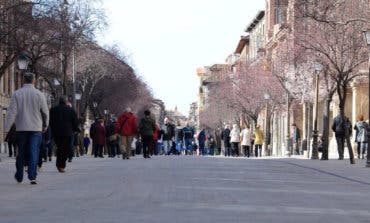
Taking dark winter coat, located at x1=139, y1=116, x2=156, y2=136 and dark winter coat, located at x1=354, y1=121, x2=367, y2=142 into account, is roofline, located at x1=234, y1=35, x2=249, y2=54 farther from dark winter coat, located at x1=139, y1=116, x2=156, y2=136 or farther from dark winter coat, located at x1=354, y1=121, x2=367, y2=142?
dark winter coat, located at x1=139, y1=116, x2=156, y2=136

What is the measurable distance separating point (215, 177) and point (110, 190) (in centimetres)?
423

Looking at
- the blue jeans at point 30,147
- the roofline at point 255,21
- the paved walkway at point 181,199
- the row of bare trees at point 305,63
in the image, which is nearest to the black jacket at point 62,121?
the paved walkway at point 181,199

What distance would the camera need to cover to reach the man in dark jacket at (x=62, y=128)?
2045cm

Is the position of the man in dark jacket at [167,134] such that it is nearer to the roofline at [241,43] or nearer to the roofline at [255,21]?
the roofline at [255,21]

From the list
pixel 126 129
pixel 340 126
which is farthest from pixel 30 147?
pixel 340 126

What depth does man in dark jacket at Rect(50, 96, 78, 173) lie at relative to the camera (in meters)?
20.5

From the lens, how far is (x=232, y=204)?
1196 cm

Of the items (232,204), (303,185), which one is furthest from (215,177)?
(232,204)

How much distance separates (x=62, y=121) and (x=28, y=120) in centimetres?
479

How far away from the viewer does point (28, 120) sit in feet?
52.3

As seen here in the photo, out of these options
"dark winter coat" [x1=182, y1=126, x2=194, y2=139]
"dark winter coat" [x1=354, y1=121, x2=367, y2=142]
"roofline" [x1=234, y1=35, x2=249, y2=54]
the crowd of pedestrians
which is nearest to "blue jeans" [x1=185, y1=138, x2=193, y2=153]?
the crowd of pedestrians

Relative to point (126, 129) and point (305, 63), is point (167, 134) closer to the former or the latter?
point (305, 63)

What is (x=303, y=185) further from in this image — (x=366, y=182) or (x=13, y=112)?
(x=13, y=112)

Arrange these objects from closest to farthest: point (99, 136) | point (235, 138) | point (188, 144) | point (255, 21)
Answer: point (99, 136)
point (235, 138)
point (188, 144)
point (255, 21)
